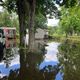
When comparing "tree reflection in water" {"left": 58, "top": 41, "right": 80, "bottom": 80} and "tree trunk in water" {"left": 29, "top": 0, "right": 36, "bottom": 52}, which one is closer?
"tree reflection in water" {"left": 58, "top": 41, "right": 80, "bottom": 80}

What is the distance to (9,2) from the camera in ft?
112

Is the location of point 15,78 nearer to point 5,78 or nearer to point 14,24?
point 5,78

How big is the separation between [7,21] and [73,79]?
7014cm

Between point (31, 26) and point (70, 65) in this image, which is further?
point (31, 26)

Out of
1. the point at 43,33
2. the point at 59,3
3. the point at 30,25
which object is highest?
the point at 59,3

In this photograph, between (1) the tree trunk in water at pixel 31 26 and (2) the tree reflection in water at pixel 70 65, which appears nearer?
(2) the tree reflection in water at pixel 70 65

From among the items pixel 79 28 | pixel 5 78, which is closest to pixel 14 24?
pixel 79 28

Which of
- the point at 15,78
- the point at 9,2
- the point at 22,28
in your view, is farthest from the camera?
the point at 9,2

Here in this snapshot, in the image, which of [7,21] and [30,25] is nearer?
[30,25]

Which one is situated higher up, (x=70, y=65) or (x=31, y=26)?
(x=31, y=26)

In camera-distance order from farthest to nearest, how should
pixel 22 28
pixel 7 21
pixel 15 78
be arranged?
pixel 7 21 → pixel 22 28 → pixel 15 78

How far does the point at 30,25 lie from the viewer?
2644 cm

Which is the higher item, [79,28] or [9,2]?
[9,2]

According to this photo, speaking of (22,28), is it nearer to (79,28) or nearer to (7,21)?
(79,28)
